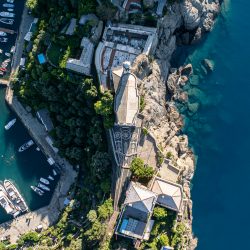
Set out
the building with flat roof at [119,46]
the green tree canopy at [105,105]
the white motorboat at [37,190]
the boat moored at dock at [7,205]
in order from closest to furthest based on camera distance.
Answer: the green tree canopy at [105,105] < the building with flat roof at [119,46] < the boat moored at dock at [7,205] < the white motorboat at [37,190]

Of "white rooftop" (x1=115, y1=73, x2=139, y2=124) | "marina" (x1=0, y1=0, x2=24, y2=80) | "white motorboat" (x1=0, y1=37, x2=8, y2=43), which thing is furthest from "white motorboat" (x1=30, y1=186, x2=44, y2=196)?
"white motorboat" (x1=0, y1=37, x2=8, y2=43)

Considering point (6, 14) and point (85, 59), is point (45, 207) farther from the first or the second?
point (6, 14)

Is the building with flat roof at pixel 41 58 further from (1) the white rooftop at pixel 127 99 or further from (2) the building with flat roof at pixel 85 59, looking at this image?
(1) the white rooftop at pixel 127 99

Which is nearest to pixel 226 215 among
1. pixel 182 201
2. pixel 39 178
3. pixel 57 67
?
pixel 182 201

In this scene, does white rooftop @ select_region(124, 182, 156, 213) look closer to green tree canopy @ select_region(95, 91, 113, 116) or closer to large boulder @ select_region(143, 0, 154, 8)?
green tree canopy @ select_region(95, 91, 113, 116)

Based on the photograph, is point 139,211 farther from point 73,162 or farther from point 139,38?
point 139,38

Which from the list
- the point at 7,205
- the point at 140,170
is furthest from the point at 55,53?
the point at 7,205

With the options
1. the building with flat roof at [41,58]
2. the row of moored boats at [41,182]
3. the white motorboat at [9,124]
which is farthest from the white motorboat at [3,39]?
the row of moored boats at [41,182]
